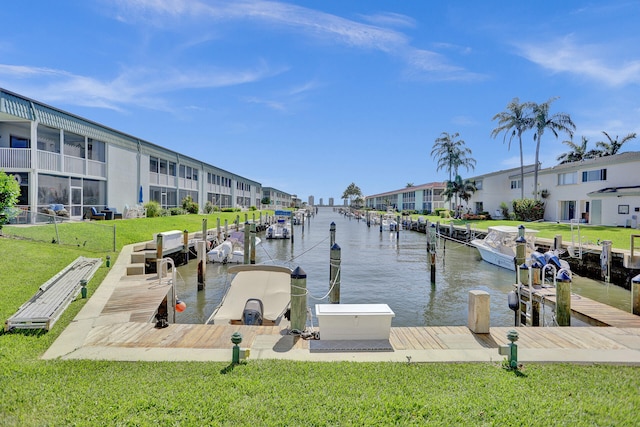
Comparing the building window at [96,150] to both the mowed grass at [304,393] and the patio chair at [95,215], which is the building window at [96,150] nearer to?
the patio chair at [95,215]

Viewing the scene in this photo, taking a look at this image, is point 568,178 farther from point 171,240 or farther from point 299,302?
point 299,302

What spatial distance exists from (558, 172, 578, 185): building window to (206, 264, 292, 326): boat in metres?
41.9

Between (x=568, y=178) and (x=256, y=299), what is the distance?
44.7 metres

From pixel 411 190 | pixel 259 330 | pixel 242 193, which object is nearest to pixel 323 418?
pixel 259 330

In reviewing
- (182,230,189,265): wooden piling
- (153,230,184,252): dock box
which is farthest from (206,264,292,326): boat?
(182,230,189,265): wooden piling

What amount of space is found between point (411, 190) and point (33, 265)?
3781 inches

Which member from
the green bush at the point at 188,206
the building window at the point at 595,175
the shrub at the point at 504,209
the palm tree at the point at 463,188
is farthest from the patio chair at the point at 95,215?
the palm tree at the point at 463,188

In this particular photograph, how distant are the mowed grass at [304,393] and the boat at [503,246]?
19430 millimetres

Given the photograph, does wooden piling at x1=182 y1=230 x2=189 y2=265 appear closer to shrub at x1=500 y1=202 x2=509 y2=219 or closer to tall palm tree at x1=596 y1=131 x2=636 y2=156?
shrub at x1=500 y1=202 x2=509 y2=219

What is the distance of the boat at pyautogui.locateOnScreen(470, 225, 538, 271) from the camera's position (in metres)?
23.9

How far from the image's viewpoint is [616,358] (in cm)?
655

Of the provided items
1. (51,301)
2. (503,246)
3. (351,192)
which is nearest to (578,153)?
(503,246)

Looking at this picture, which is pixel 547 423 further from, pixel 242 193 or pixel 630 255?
pixel 242 193

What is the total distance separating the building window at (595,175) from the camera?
119 ft
